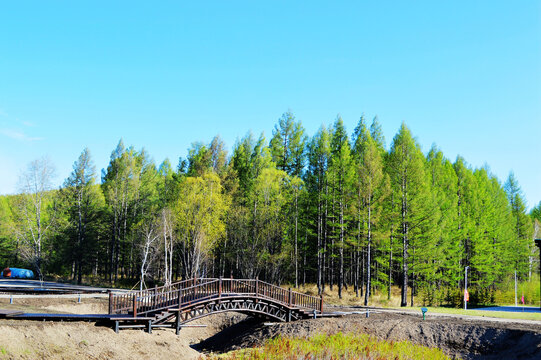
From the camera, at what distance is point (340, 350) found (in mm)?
15398

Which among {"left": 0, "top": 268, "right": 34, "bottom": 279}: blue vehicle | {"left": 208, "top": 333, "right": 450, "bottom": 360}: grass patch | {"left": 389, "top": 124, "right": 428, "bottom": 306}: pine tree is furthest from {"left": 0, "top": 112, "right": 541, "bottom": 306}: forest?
{"left": 208, "top": 333, "right": 450, "bottom": 360}: grass patch

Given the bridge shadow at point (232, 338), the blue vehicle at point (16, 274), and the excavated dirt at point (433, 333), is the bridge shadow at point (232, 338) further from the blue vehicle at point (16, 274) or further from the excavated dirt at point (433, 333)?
the blue vehicle at point (16, 274)

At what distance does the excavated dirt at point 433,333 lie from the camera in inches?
679

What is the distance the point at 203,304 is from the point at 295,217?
2032 centimetres

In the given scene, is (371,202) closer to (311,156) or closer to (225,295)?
(311,156)

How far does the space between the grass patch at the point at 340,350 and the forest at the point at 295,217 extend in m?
12.9

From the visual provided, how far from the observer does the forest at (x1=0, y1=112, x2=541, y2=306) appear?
3350 cm

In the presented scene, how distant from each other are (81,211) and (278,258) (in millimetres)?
23617

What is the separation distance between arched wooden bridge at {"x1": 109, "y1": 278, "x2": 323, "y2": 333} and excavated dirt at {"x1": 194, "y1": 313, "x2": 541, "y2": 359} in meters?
1.23

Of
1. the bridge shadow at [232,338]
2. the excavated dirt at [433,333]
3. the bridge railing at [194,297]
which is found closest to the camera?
the excavated dirt at [433,333]

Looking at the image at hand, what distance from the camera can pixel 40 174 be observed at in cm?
3588

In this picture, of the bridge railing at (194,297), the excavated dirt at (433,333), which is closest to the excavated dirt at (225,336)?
the excavated dirt at (433,333)

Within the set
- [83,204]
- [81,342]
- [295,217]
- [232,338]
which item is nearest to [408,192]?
[295,217]

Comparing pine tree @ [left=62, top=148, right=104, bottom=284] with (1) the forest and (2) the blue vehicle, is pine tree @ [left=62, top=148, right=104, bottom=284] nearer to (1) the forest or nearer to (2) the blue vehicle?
(1) the forest
